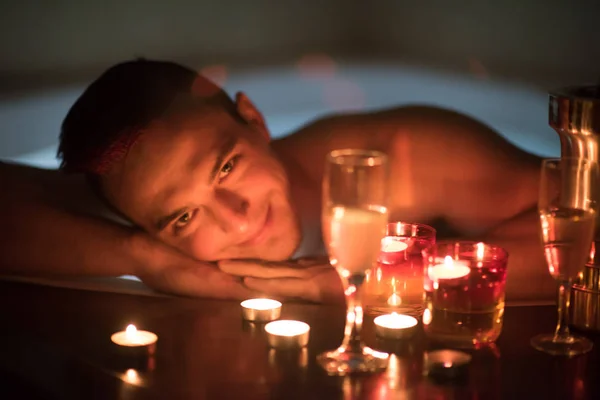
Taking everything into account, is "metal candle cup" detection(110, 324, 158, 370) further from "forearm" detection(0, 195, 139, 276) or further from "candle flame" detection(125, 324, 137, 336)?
"forearm" detection(0, 195, 139, 276)

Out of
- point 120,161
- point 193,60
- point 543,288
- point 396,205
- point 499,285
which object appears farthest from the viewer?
point 193,60

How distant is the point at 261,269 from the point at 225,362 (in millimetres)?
370

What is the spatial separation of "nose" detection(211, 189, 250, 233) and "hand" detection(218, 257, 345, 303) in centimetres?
6

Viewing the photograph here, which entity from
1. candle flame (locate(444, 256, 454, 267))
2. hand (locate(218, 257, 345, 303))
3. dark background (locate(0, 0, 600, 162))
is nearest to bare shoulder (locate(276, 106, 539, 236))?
dark background (locate(0, 0, 600, 162))

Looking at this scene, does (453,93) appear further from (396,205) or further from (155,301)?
(155,301)

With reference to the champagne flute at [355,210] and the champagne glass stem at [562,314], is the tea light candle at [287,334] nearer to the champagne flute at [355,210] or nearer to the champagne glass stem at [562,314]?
the champagne flute at [355,210]

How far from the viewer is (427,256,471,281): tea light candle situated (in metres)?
1.22

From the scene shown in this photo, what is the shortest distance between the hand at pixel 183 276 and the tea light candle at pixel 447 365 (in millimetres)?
438

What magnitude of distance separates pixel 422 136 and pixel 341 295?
429 millimetres

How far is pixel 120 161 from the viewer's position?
1.60 m

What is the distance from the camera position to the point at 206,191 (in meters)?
1.59

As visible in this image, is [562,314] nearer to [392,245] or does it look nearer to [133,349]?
[392,245]

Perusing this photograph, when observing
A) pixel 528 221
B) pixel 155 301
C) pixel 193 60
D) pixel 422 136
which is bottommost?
pixel 155 301

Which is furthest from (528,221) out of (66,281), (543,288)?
(66,281)
